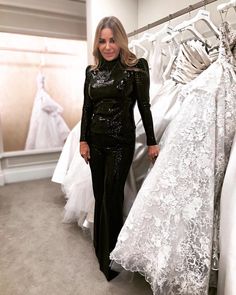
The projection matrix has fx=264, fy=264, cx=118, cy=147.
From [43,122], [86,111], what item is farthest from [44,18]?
[86,111]

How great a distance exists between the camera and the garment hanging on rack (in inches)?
123

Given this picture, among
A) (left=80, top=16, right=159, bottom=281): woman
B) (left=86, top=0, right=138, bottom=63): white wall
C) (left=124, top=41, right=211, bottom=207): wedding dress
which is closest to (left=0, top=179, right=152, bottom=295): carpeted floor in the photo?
(left=80, top=16, right=159, bottom=281): woman

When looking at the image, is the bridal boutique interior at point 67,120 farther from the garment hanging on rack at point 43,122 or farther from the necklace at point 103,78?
the necklace at point 103,78

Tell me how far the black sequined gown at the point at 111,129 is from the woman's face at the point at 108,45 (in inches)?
1.4

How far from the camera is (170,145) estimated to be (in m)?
1.04

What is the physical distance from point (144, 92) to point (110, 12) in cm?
156

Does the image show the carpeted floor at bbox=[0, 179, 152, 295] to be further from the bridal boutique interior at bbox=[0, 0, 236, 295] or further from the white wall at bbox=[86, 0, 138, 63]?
the white wall at bbox=[86, 0, 138, 63]

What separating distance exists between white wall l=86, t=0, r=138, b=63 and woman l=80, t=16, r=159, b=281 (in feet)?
4.28

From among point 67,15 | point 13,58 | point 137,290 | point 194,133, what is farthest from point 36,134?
point 194,133

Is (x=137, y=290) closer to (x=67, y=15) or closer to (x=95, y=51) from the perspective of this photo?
(x=95, y=51)

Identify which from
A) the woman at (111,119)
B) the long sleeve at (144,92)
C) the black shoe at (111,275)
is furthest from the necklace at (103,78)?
the black shoe at (111,275)

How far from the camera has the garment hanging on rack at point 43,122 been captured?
10.3 feet

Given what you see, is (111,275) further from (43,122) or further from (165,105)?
(43,122)

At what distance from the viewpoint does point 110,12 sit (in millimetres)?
2455
